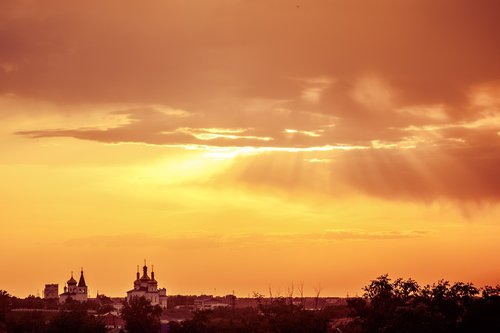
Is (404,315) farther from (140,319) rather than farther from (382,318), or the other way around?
(140,319)

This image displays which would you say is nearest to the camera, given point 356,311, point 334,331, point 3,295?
point 356,311

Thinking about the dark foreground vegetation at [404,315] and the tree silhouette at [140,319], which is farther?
the tree silhouette at [140,319]

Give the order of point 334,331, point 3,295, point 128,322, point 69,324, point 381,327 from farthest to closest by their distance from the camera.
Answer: point 3,295 → point 128,322 → point 334,331 → point 69,324 → point 381,327

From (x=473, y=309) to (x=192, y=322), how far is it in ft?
121

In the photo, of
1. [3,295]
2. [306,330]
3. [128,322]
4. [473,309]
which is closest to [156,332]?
[128,322]

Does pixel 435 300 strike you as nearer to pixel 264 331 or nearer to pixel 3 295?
pixel 264 331

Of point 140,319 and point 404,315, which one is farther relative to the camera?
point 140,319

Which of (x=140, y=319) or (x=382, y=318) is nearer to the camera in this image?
(x=382, y=318)

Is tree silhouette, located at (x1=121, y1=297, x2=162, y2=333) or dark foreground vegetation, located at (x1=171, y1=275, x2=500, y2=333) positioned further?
tree silhouette, located at (x1=121, y1=297, x2=162, y2=333)

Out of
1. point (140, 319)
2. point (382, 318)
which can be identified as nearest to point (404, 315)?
point (382, 318)

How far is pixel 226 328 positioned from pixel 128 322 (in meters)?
19.0

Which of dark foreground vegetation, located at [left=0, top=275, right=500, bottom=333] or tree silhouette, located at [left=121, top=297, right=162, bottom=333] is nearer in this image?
dark foreground vegetation, located at [left=0, top=275, right=500, bottom=333]

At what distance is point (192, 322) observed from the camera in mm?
121500

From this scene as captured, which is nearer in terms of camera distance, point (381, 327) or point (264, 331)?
point (381, 327)
